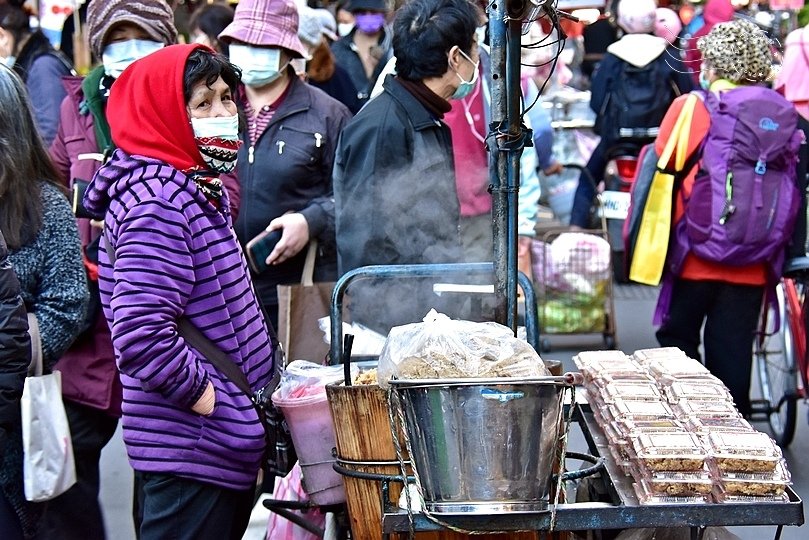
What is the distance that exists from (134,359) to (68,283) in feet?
2.59

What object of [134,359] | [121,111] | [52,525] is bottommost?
[52,525]

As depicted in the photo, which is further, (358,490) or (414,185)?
(414,185)

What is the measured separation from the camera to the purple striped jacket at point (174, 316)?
279 centimetres

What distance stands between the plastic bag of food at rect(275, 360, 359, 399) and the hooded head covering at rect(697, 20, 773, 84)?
9.24 feet

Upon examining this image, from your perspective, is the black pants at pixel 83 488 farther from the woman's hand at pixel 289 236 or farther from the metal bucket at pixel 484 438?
the metal bucket at pixel 484 438

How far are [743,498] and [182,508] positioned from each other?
150 centimetres

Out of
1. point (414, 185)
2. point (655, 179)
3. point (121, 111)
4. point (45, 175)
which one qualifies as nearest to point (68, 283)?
point (45, 175)

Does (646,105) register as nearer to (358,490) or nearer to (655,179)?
(655,179)

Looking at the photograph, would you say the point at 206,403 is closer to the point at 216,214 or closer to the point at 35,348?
the point at 216,214

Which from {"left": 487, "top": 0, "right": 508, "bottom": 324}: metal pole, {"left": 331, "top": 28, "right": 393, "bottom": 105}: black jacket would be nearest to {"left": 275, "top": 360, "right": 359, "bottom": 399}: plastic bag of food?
{"left": 487, "top": 0, "right": 508, "bottom": 324}: metal pole

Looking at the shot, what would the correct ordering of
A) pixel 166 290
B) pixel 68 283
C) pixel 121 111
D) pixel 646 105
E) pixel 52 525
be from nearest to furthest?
pixel 166 290, pixel 121 111, pixel 68 283, pixel 52 525, pixel 646 105

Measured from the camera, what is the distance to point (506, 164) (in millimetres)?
2896

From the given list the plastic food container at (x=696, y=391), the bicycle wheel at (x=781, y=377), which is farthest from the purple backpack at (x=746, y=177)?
the plastic food container at (x=696, y=391)

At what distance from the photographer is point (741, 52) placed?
16.4 feet
